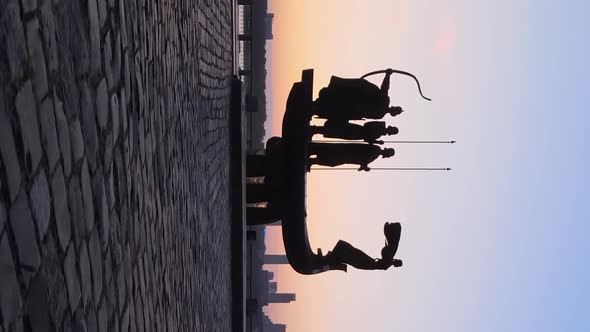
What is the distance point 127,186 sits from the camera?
4.55 m

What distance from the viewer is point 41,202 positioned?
262 cm

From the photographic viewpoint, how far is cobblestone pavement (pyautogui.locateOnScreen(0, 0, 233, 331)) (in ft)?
7.85

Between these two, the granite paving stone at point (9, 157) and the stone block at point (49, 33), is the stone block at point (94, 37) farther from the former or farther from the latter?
the granite paving stone at point (9, 157)

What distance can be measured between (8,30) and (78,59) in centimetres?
110

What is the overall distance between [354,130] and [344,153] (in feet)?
1.94

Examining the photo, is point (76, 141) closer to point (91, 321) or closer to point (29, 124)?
point (29, 124)

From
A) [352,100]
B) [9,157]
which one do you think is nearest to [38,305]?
[9,157]

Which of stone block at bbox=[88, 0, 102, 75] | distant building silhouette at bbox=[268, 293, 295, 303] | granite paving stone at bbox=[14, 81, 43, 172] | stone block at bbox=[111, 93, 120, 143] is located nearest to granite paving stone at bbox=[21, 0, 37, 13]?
granite paving stone at bbox=[14, 81, 43, 172]

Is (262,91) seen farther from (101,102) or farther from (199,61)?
(101,102)

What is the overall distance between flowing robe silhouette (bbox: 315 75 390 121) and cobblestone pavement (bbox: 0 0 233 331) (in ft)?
15.8

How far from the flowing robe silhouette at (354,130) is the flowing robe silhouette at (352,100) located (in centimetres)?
22

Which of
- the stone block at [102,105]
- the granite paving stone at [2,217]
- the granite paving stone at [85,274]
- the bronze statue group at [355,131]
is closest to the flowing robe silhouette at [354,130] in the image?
the bronze statue group at [355,131]

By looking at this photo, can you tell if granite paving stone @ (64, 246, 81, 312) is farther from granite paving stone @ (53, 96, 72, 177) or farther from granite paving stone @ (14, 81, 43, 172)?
granite paving stone @ (14, 81, 43, 172)

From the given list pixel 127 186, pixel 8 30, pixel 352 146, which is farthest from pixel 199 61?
pixel 8 30
